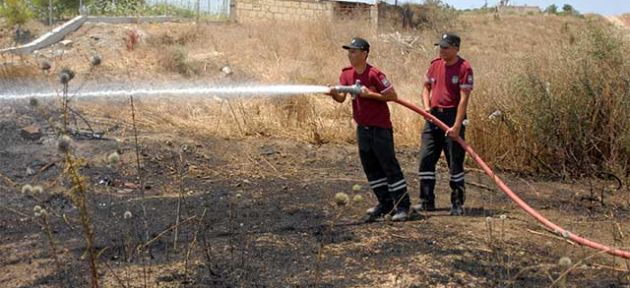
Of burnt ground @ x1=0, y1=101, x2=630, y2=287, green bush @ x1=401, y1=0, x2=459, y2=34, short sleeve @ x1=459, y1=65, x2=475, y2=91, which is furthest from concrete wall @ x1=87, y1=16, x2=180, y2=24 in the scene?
short sleeve @ x1=459, y1=65, x2=475, y2=91

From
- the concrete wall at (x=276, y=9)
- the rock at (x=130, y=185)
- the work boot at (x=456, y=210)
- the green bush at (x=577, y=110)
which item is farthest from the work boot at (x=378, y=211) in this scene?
the concrete wall at (x=276, y=9)

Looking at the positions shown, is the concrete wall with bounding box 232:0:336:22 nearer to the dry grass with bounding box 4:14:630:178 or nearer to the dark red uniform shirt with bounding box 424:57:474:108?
the dry grass with bounding box 4:14:630:178

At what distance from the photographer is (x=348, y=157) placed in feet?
29.8

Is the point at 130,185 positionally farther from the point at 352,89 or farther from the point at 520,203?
the point at 520,203

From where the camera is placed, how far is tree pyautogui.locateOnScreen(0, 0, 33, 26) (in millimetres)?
22281

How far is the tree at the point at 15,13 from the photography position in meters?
22.3

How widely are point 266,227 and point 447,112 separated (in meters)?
1.83

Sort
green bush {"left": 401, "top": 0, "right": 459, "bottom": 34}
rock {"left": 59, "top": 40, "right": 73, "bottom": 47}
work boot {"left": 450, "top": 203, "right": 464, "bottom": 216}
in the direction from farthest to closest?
green bush {"left": 401, "top": 0, "right": 459, "bottom": 34}
rock {"left": 59, "top": 40, "right": 73, "bottom": 47}
work boot {"left": 450, "top": 203, "right": 464, "bottom": 216}

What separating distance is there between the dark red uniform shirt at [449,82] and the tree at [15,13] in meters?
19.3

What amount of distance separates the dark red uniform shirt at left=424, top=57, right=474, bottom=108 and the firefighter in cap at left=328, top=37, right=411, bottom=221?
59 cm

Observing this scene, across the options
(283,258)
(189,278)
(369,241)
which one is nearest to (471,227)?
(369,241)

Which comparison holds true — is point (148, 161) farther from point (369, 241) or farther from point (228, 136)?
point (369, 241)

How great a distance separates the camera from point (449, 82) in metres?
6.04

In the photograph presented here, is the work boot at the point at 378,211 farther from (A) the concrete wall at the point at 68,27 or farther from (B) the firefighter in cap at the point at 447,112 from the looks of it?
(A) the concrete wall at the point at 68,27
